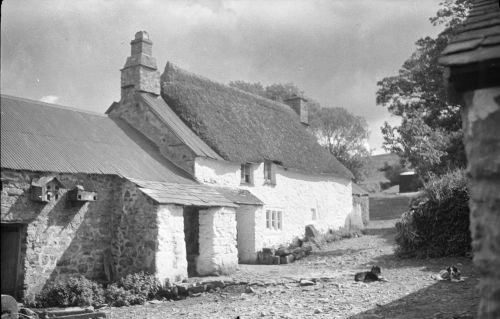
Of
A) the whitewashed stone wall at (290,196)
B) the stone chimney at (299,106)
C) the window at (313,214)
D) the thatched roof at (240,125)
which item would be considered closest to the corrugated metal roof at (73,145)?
the whitewashed stone wall at (290,196)

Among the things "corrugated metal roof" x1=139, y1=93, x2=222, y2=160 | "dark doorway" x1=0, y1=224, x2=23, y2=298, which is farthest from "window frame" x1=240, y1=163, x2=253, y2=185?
"dark doorway" x1=0, y1=224, x2=23, y2=298

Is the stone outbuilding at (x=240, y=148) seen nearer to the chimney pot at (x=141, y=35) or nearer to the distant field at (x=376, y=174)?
the chimney pot at (x=141, y=35)

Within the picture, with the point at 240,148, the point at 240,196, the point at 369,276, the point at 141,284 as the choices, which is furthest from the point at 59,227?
the point at 240,148

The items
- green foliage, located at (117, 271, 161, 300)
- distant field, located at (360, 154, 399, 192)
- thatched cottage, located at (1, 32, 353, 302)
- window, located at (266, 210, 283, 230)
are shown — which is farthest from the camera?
distant field, located at (360, 154, 399, 192)

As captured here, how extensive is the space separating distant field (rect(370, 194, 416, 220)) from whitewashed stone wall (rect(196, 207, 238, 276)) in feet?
72.8

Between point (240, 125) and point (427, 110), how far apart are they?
980cm

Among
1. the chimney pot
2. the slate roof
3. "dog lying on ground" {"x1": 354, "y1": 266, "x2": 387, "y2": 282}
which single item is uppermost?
the chimney pot

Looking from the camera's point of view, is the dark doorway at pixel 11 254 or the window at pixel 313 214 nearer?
the dark doorway at pixel 11 254

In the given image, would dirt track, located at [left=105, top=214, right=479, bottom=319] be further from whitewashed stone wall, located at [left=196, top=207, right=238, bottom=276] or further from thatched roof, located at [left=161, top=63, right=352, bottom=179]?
thatched roof, located at [left=161, top=63, right=352, bottom=179]

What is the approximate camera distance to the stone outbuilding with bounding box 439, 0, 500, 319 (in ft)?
14.0

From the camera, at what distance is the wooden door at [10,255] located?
11336 millimetres

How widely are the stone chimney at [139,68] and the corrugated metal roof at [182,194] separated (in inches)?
192

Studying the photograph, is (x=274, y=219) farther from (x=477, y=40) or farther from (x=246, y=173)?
(x=477, y=40)

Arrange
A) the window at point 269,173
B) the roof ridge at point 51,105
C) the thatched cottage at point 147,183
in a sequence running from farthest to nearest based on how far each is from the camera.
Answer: the window at point 269,173
the roof ridge at point 51,105
the thatched cottage at point 147,183
